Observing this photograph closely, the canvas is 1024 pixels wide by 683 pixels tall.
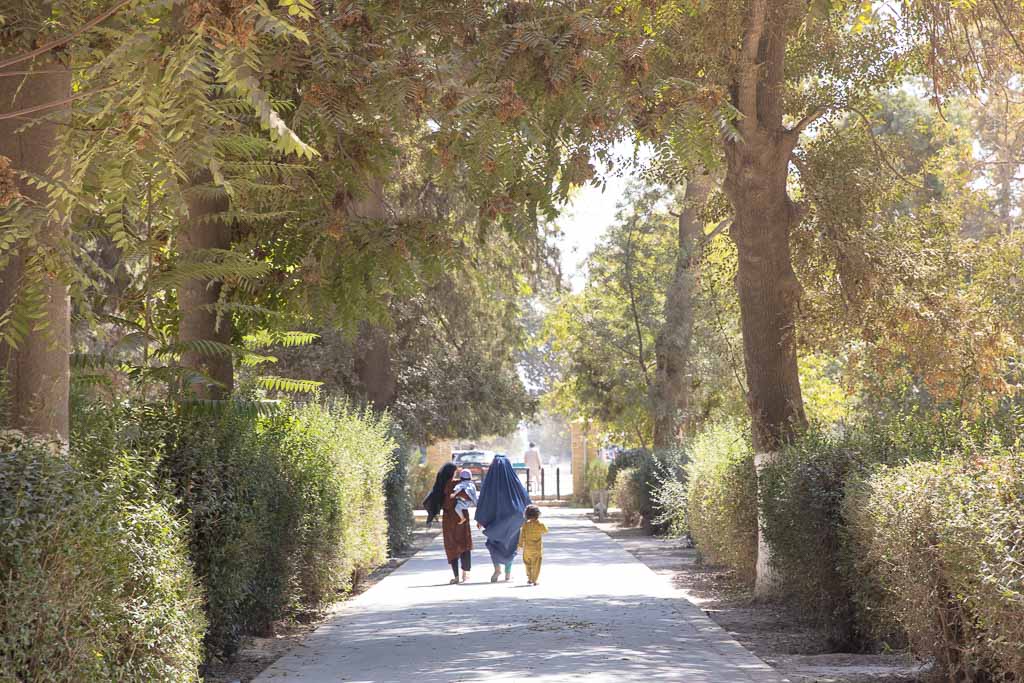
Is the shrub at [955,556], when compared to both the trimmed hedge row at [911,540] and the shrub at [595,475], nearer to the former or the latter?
the trimmed hedge row at [911,540]

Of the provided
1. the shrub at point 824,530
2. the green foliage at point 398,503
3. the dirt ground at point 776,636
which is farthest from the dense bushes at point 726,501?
the green foliage at point 398,503

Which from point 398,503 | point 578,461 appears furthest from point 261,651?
point 578,461

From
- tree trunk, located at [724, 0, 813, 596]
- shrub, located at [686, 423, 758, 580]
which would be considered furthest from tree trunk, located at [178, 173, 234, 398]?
shrub, located at [686, 423, 758, 580]

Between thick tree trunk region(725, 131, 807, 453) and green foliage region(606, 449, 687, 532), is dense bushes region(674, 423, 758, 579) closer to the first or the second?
thick tree trunk region(725, 131, 807, 453)

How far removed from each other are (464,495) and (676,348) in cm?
1593

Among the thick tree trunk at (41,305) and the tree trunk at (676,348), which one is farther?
the tree trunk at (676,348)

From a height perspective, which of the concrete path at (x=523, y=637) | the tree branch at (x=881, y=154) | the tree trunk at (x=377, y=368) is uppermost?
the tree branch at (x=881, y=154)

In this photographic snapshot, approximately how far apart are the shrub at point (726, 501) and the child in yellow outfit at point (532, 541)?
2.60m

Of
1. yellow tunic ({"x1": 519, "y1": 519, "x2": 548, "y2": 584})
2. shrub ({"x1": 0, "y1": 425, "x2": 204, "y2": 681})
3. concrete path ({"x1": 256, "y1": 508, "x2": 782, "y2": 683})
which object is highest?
shrub ({"x1": 0, "y1": 425, "x2": 204, "y2": 681})

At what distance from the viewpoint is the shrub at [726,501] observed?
16.6 metres

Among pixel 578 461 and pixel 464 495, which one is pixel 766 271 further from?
pixel 578 461

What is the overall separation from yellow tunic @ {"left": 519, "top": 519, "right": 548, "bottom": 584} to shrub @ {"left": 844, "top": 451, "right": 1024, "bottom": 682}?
26.6 ft

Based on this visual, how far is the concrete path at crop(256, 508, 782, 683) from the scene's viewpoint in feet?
32.8

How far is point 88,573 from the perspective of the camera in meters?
5.92
